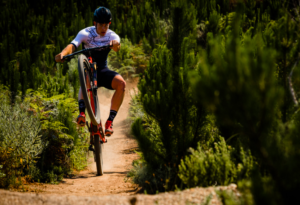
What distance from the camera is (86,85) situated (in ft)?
14.2

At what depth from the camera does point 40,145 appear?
496 cm

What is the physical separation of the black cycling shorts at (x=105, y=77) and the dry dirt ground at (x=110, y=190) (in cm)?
145

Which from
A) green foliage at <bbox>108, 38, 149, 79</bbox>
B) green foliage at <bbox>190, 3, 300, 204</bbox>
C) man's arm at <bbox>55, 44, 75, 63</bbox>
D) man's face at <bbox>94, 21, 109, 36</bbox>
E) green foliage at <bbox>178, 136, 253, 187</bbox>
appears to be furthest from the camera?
green foliage at <bbox>108, 38, 149, 79</bbox>

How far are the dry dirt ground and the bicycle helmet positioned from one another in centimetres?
235

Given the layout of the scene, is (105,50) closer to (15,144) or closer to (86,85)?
(86,85)

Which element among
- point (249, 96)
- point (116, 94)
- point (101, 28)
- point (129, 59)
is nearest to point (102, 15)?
point (101, 28)

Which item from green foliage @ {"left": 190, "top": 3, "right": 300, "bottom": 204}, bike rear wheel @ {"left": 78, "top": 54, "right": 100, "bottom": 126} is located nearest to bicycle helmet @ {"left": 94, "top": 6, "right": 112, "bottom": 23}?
bike rear wheel @ {"left": 78, "top": 54, "right": 100, "bottom": 126}

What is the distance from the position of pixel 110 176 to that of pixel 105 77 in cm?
161

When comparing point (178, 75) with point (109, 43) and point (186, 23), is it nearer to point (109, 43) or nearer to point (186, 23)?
point (186, 23)

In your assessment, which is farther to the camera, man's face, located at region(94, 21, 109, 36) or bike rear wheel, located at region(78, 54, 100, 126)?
man's face, located at region(94, 21, 109, 36)

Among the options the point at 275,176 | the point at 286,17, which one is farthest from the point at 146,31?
the point at 275,176

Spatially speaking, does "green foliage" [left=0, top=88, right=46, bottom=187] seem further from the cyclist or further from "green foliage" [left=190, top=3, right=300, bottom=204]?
"green foliage" [left=190, top=3, right=300, bottom=204]

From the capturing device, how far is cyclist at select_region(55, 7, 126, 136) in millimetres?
4504

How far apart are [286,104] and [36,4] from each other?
51.2 feet
